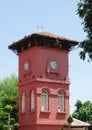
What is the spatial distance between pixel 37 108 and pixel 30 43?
6.21m

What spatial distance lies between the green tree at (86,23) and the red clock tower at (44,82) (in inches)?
723

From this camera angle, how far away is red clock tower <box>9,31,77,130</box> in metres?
35.6

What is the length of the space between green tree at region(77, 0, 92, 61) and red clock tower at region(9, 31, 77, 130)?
18.4 metres

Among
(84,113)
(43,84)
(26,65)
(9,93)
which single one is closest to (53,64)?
(43,84)

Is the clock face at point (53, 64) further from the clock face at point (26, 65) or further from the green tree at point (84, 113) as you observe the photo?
the green tree at point (84, 113)

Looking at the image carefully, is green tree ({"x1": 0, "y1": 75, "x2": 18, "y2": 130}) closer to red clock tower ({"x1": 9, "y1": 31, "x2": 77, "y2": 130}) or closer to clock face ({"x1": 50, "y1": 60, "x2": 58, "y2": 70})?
red clock tower ({"x1": 9, "y1": 31, "x2": 77, "y2": 130})

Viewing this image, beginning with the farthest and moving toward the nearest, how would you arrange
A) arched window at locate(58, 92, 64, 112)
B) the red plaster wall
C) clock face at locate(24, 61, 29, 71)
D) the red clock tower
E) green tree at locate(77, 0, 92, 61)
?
clock face at locate(24, 61, 29, 71), arched window at locate(58, 92, 64, 112), the red clock tower, the red plaster wall, green tree at locate(77, 0, 92, 61)

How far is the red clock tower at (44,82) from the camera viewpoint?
35.6 meters

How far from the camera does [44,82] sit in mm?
36094

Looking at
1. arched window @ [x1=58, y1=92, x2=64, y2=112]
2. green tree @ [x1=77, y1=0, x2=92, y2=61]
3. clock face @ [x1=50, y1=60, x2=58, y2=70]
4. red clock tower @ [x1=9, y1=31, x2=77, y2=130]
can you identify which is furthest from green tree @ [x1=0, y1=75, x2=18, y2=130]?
green tree @ [x1=77, y1=0, x2=92, y2=61]

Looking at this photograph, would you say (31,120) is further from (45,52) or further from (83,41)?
(83,41)

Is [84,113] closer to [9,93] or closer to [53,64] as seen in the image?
[9,93]

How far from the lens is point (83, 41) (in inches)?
686

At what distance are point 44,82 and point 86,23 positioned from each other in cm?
1909
